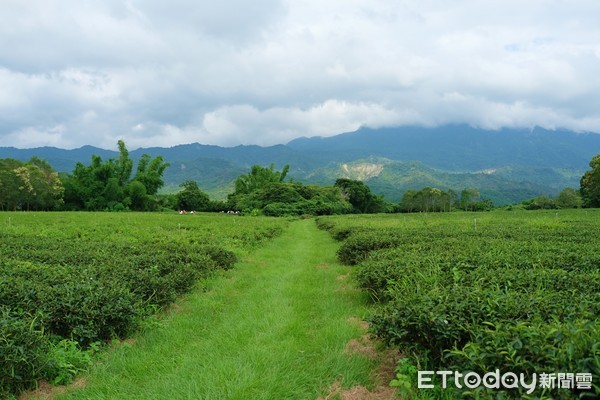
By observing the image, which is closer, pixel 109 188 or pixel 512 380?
pixel 512 380

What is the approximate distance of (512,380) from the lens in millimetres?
3312

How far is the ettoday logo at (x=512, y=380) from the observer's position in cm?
291

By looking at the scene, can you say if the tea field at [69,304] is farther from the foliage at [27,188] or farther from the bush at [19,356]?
the foliage at [27,188]

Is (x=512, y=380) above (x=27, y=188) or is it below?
below

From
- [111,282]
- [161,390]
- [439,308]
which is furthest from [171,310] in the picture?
[439,308]

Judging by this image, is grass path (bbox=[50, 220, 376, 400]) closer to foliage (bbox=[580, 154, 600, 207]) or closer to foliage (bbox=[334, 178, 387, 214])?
foliage (bbox=[580, 154, 600, 207])

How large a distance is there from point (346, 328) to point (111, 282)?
4292 mm

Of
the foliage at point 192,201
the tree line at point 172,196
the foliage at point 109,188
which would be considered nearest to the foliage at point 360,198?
the tree line at point 172,196

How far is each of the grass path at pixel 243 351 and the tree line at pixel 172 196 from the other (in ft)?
180

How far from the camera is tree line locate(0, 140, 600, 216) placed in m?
58.9

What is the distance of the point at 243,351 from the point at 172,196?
80.5m

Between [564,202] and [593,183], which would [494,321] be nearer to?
[593,183]

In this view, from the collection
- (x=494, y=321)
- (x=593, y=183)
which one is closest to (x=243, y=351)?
(x=494, y=321)

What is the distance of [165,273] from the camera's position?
30.1 ft
